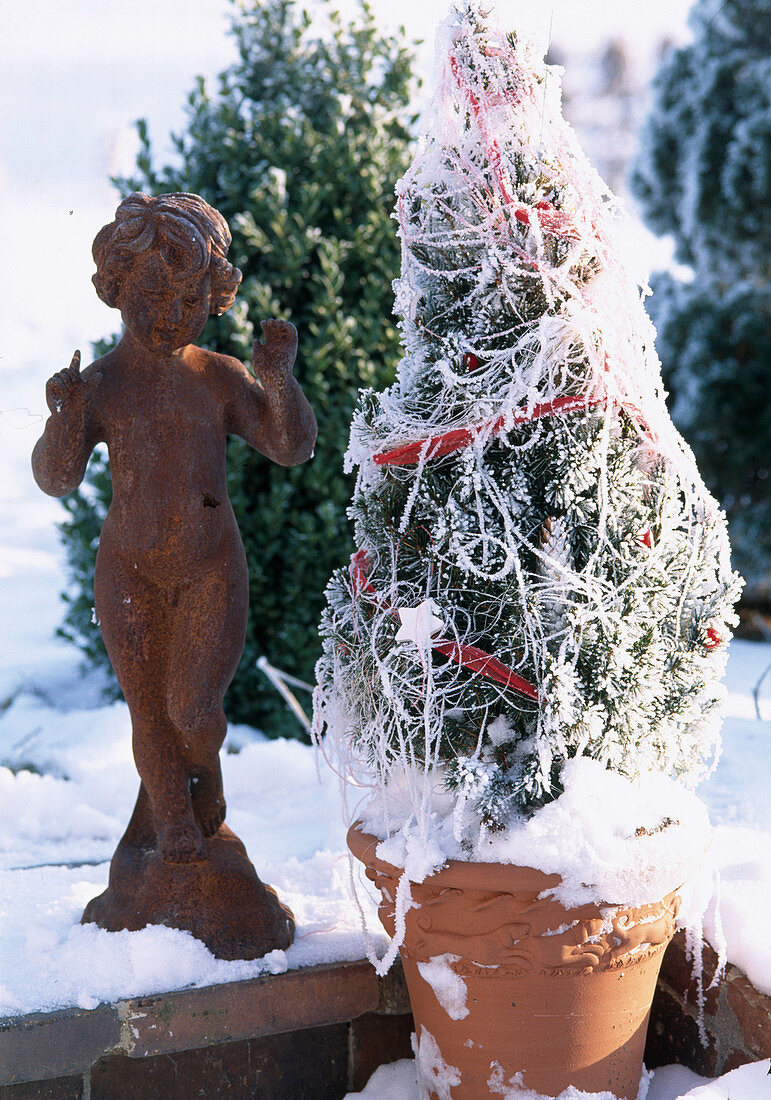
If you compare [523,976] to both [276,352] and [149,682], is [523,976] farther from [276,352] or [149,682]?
[276,352]

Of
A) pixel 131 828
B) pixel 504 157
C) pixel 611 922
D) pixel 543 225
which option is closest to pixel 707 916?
pixel 611 922

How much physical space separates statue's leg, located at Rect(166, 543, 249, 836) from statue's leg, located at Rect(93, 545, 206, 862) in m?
0.03

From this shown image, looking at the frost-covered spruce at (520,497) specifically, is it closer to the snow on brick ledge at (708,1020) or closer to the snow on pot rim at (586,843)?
the snow on pot rim at (586,843)

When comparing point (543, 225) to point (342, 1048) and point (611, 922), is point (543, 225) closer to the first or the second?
point (611, 922)

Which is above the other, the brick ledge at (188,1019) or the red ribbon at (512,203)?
the red ribbon at (512,203)

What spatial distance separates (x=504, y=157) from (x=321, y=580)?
1.97 meters

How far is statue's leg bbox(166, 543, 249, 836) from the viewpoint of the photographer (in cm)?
176

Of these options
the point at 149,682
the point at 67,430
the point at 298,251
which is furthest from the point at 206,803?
the point at 298,251

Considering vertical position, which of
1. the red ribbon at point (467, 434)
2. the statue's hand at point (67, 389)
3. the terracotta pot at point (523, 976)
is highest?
the statue's hand at point (67, 389)

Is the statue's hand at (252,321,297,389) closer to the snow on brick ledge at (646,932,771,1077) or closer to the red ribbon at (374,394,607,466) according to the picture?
the red ribbon at (374,394,607,466)

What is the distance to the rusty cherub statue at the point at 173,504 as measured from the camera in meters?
1.70

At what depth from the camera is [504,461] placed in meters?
1.64

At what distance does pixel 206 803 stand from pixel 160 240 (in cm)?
107

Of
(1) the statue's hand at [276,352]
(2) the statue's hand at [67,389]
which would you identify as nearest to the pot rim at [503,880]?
(1) the statue's hand at [276,352]
